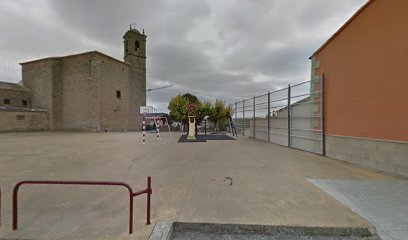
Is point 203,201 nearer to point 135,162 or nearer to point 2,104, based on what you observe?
point 135,162

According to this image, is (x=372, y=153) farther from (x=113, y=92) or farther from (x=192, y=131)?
(x=113, y=92)

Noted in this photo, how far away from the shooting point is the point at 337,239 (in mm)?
2744

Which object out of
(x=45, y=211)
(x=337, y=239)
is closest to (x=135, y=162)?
(x=45, y=211)

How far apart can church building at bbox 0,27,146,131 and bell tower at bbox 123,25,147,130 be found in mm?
3838

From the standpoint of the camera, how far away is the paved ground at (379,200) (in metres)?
2.89

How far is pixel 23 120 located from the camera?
24.8 m

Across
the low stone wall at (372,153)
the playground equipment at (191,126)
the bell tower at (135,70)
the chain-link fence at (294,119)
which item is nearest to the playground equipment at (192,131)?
the playground equipment at (191,126)

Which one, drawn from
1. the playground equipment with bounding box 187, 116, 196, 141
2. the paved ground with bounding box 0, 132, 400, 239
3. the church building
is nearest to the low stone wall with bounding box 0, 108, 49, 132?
the church building

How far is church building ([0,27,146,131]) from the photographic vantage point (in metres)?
26.7

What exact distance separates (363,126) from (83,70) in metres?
30.6

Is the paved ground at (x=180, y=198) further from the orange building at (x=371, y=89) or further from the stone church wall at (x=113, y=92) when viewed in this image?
the stone church wall at (x=113, y=92)

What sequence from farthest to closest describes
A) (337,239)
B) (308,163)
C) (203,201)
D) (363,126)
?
(308,163), (363,126), (203,201), (337,239)

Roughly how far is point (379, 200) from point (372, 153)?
117 inches

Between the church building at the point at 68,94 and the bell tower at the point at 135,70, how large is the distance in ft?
12.6
